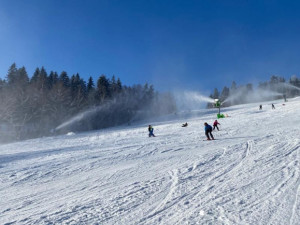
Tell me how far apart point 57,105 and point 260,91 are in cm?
10509

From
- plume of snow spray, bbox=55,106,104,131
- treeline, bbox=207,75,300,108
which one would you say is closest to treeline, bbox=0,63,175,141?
plume of snow spray, bbox=55,106,104,131

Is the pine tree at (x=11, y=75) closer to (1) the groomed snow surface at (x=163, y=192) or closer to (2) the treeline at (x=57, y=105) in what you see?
(2) the treeline at (x=57, y=105)

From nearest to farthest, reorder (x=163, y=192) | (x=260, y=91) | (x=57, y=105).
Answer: (x=163, y=192) → (x=57, y=105) → (x=260, y=91)

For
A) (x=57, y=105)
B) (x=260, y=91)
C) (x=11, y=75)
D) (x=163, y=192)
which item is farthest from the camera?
A: (x=260, y=91)

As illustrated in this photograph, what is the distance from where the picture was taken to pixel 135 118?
6262 cm

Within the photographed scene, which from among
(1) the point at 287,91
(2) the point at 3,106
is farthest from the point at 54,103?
(1) the point at 287,91

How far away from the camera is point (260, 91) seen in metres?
108

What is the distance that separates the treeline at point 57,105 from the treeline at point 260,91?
175 ft

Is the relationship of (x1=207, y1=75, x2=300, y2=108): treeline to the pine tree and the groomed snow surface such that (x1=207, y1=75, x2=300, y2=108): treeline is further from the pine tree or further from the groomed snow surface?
the groomed snow surface

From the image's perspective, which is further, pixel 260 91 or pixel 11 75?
pixel 260 91

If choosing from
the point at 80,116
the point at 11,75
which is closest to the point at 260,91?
the point at 80,116

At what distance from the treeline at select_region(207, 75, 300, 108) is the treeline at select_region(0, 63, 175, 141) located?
53.4 meters

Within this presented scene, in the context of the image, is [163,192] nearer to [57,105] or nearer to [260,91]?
[57,105]

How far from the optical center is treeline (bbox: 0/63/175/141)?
41062 millimetres
